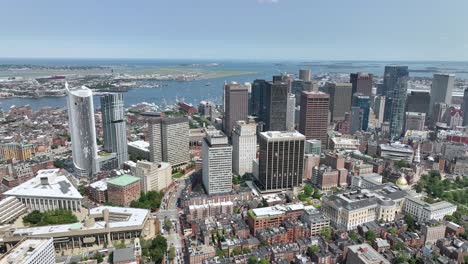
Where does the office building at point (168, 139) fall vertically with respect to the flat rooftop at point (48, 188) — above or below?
above

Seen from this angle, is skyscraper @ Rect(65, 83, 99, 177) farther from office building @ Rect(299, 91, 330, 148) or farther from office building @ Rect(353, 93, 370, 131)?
office building @ Rect(353, 93, 370, 131)

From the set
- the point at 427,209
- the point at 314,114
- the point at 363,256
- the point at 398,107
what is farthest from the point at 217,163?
the point at 398,107

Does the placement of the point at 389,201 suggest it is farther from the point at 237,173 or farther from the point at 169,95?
the point at 169,95

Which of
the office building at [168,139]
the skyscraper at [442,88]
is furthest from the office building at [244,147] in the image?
the skyscraper at [442,88]

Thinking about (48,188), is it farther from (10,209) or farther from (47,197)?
(10,209)

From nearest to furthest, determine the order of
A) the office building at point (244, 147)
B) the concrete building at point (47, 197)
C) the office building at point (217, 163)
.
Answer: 1. the concrete building at point (47, 197)
2. the office building at point (217, 163)
3. the office building at point (244, 147)

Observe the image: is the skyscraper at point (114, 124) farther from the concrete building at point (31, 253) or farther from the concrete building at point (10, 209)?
the concrete building at point (31, 253)

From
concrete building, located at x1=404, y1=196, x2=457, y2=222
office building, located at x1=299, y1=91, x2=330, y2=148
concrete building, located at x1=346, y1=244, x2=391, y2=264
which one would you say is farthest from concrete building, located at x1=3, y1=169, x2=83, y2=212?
office building, located at x1=299, y1=91, x2=330, y2=148

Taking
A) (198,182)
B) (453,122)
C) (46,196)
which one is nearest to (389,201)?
(198,182)
